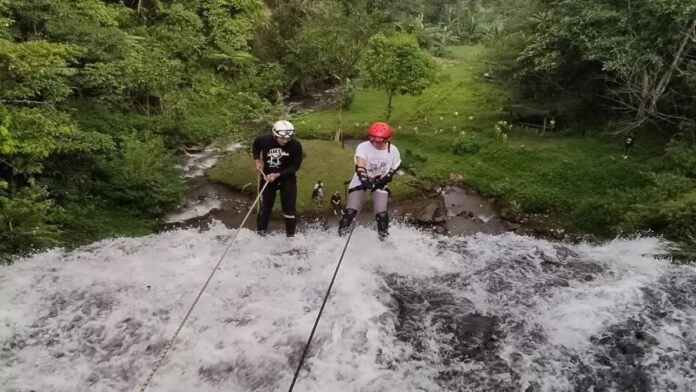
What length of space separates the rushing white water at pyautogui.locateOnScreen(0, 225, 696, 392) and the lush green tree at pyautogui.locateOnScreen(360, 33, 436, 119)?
12.0 metres

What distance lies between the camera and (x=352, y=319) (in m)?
7.11

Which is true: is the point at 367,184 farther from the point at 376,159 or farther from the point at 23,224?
the point at 23,224

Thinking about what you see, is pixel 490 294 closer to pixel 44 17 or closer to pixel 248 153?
pixel 248 153

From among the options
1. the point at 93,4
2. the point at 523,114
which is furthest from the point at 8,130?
the point at 523,114

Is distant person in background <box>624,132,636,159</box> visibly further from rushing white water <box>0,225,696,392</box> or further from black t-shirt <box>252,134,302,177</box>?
black t-shirt <box>252,134,302,177</box>

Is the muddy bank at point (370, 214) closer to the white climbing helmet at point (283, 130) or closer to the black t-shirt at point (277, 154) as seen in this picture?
the black t-shirt at point (277, 154)

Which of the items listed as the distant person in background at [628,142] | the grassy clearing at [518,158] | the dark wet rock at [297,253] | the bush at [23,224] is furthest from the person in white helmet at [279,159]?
the distant person in background at [628,142]

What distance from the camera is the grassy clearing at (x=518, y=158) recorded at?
45.4 ft

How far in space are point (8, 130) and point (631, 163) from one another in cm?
1643

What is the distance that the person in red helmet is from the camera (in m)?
9.32

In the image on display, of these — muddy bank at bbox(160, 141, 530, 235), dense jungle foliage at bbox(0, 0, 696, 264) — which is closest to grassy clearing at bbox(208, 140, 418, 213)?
muddy bank at bbox(160, 141, 530, 235)

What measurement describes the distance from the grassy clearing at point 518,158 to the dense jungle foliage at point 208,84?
327 millimetres

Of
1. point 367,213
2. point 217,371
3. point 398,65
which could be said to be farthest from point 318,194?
point 217,371

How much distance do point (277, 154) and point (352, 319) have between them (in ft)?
13.0
